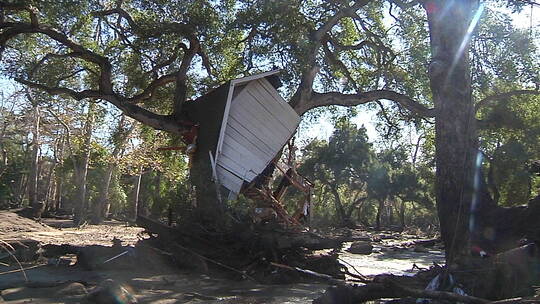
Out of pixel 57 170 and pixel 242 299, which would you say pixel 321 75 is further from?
pixel 57 170

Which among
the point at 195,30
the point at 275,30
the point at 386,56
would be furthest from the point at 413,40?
the point at 195,30

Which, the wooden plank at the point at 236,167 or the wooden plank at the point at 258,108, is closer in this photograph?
the wooden plank at the point at 236,167

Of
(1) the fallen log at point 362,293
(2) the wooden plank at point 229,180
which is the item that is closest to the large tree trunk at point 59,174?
(2) the wooden plank at point 229,180

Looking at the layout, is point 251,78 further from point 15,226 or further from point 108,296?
point 15,226

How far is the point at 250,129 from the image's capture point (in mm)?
13047

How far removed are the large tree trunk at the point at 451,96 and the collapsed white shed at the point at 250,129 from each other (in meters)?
4.81

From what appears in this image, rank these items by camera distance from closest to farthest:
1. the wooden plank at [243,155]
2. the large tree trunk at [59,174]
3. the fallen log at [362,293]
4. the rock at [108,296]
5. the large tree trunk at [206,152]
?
the fallen log at [362,293] → the rock at [108,296] → the large tree trunk at [206,152] → the wooden plank at [243,155] → the large tree trunk at [59,174]

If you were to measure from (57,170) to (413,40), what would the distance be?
39.0 m

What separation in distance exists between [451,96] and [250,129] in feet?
18.3

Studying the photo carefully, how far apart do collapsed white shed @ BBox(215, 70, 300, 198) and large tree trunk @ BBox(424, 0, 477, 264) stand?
4.81 m

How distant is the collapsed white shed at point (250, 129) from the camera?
40.2 ft

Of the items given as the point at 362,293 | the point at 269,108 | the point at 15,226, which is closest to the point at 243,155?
the point at 269,108

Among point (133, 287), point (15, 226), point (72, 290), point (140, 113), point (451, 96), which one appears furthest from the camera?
point (15, 226)

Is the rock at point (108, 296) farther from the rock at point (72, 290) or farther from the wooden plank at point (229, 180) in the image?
the wooden plank at point (229, 180)
